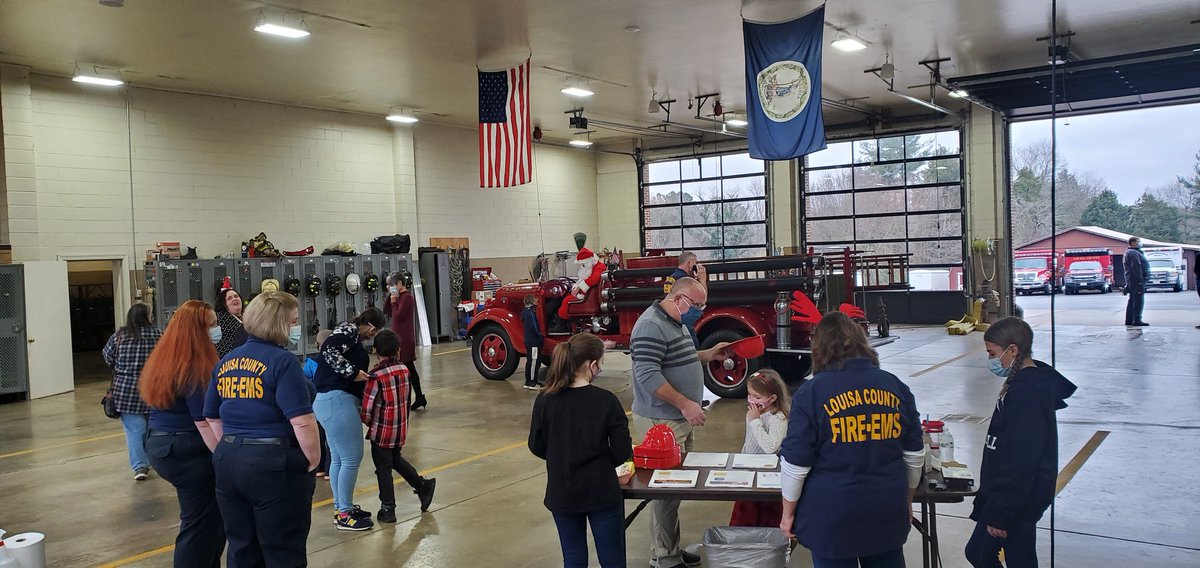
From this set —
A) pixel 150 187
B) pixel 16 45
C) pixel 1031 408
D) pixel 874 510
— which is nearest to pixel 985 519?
pixel 1031 408

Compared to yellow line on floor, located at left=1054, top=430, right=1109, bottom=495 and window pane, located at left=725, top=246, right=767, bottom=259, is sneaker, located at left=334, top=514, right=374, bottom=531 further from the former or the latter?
window pane, located at left=725, top=246, right=767, bottom=259

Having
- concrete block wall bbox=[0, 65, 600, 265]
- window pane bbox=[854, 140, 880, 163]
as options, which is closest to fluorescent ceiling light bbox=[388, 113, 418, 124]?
concrete block wall bbox=[0, 65, 600, 265]

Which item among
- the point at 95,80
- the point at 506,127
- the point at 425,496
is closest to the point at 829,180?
the point at 506,127

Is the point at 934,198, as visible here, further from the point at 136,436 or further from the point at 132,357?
the point at 132,357

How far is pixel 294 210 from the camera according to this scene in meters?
16.6

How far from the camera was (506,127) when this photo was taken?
11680mm

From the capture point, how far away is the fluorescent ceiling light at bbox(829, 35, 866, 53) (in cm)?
1243

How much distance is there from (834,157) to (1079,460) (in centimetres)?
1484

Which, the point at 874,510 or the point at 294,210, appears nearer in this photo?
the point at 874,510

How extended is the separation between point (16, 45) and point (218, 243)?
4746 millimetres

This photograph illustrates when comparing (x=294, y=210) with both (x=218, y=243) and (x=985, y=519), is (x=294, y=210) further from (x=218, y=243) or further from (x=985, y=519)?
(x=985, y=519)

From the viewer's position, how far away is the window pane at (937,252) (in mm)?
19172

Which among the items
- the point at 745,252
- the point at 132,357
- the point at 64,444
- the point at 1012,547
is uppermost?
the point at 745,252

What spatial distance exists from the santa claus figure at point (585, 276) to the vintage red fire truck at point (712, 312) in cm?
9
